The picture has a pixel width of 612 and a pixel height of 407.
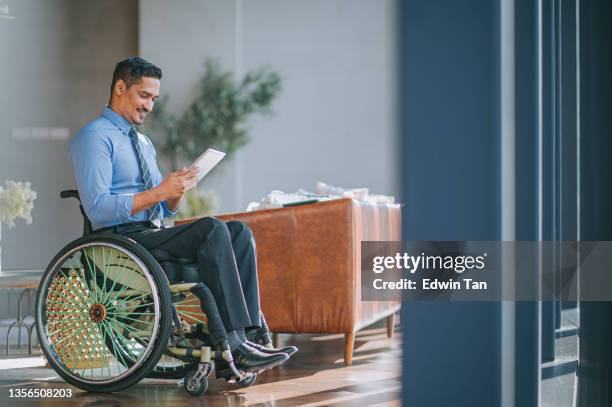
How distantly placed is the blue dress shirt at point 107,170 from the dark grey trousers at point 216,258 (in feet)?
0.32

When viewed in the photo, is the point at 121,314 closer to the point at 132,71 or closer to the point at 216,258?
the point at 216,258

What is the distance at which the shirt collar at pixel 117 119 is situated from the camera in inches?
107

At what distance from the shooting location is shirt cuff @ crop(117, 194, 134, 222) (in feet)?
8.31

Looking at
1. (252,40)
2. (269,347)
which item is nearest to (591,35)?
(269,347)

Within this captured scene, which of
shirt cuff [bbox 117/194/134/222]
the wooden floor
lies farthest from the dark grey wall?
shirt cuff [bbox 117/194/134/222]

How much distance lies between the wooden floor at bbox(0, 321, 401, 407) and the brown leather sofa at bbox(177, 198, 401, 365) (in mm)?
176

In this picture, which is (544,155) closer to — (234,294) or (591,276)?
(591,276)

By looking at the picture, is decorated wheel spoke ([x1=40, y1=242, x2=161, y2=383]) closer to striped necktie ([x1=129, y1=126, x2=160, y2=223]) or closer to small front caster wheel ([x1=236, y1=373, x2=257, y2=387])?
striped necktie ([x1=129, y1=126, x2=160, y2=223])

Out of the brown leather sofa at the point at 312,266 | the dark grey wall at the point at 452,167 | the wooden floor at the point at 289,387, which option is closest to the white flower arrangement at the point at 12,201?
the wooden floor at the point at 289,387

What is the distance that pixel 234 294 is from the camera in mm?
2500

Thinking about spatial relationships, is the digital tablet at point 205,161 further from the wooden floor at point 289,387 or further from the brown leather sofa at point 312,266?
the brown leather sofa at point 312,266

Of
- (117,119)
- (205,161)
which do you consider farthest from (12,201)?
(205,161)

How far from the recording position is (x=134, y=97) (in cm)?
275

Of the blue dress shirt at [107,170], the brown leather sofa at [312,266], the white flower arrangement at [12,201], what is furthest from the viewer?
the white flower arrangement at [12,201]
